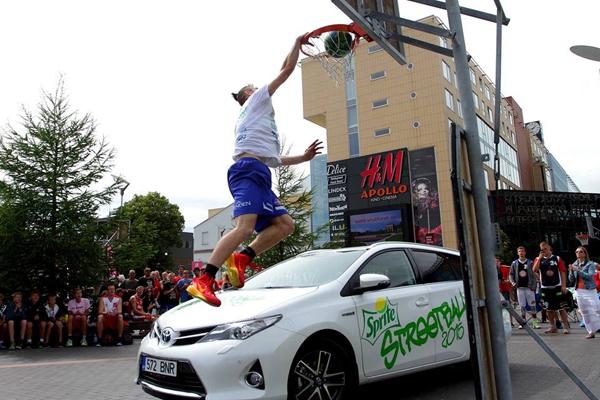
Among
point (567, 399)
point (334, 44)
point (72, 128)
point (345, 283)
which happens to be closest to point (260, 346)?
point (345, 283)

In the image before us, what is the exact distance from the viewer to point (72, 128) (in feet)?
43.2

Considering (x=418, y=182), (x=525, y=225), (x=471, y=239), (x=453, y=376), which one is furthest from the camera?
(x=525, y=225)

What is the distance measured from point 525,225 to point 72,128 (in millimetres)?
50383

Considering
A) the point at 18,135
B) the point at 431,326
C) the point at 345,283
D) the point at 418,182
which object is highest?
the point at 418,182

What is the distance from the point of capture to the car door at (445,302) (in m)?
5.50

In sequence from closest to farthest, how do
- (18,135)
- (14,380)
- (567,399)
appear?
→ 1. (567,399)
2. (14,380)
3. (18,135)

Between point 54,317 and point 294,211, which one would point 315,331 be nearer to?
point 54,317

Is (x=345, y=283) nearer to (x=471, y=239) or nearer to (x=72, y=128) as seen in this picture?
(x=471, y=239)

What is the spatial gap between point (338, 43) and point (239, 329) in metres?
2.58

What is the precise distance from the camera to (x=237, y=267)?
4039 mm

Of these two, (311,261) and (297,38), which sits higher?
(297,38)

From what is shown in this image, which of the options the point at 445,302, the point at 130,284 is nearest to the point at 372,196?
the point at 130,284

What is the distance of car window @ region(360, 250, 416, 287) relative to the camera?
538 cm

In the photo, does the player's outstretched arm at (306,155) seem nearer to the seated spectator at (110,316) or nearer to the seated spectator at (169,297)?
the seated spectator at (110,316)
